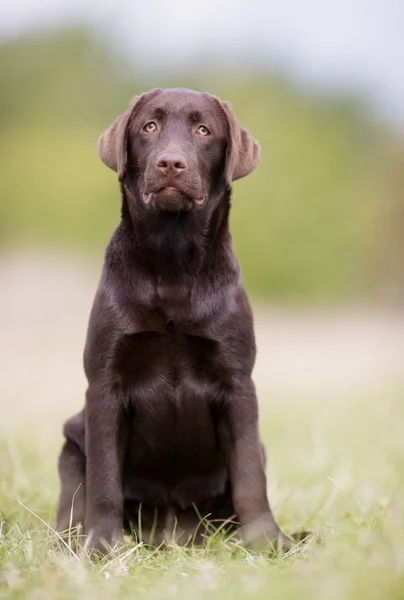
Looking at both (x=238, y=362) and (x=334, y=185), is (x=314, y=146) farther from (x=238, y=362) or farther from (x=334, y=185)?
(x=238, y=362)

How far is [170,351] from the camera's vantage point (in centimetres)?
341

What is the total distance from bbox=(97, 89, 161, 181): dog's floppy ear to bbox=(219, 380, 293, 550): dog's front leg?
37.7 inches

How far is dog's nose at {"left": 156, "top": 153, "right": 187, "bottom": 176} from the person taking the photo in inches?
131

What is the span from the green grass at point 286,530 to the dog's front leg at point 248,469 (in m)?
0.11

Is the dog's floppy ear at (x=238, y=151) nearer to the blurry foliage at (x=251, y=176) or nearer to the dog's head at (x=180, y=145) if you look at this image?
the dog's head at (x=180, y=145)

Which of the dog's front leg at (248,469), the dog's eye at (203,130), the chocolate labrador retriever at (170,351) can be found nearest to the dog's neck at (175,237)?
the chocolate labrador retriever at (170,351)

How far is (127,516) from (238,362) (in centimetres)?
80

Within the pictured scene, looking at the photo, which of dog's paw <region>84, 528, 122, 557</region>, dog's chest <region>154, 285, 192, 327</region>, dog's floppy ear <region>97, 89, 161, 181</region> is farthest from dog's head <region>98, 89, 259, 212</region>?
dog's paw <region>84, 528, 122, 557</region>

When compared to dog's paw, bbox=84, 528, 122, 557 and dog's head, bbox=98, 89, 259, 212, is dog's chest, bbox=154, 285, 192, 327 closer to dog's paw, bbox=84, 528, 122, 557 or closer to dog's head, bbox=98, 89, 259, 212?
dog's head, bbox=98, 89, 259, 212

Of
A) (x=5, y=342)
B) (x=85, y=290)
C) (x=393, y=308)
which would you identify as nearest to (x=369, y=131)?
(x=393, y=308)

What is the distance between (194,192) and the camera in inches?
135

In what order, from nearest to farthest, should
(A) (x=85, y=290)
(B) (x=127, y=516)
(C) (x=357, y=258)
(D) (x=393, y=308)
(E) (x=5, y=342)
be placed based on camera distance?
(B) (x=127, y=516) → (E) (x=5, y=342) → (A) (x=85, y=290) → (D) (x=393, y=308) → (C) (x=357, y=258)

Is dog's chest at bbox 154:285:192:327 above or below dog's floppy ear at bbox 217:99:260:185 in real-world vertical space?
below

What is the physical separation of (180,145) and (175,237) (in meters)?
0.36
